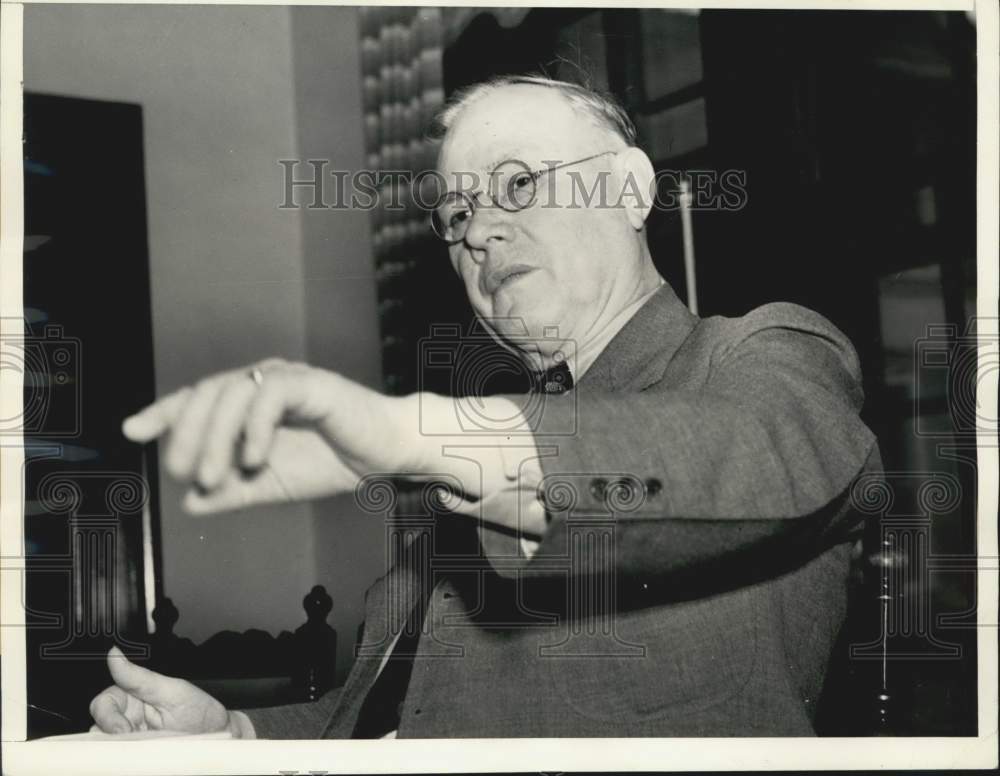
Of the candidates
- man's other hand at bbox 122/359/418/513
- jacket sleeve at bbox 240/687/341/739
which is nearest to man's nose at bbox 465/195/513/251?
man's other hand at bbox 122/359/418/513

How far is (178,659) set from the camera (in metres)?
1.08

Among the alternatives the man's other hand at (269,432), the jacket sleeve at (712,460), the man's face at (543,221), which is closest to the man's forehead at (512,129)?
the man's face at (543,221)

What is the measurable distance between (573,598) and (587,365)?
246mm

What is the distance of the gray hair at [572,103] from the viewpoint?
1.12m

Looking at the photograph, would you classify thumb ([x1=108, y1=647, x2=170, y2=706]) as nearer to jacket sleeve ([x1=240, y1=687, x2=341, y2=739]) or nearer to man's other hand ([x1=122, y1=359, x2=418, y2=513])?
jacket sleeve ([x1=240, y1=687, x2=341, y2=739])

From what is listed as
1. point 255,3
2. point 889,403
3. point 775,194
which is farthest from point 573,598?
point 255,3

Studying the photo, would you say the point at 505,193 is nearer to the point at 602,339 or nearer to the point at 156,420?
the point at 602,339

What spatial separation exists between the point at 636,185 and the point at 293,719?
0.68 metres

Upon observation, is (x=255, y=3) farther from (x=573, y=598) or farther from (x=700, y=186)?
(x=573, y=598)

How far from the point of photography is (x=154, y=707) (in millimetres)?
1059

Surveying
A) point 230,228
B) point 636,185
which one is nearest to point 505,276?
point 636,185

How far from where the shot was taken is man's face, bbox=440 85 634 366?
1.08 meters

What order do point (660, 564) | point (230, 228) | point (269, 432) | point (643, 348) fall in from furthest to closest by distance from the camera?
point (230, 228) → point (643, 348) → point (660, 564) → point (269, 432)

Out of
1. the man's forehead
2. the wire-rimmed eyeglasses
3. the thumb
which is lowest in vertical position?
the thumb
